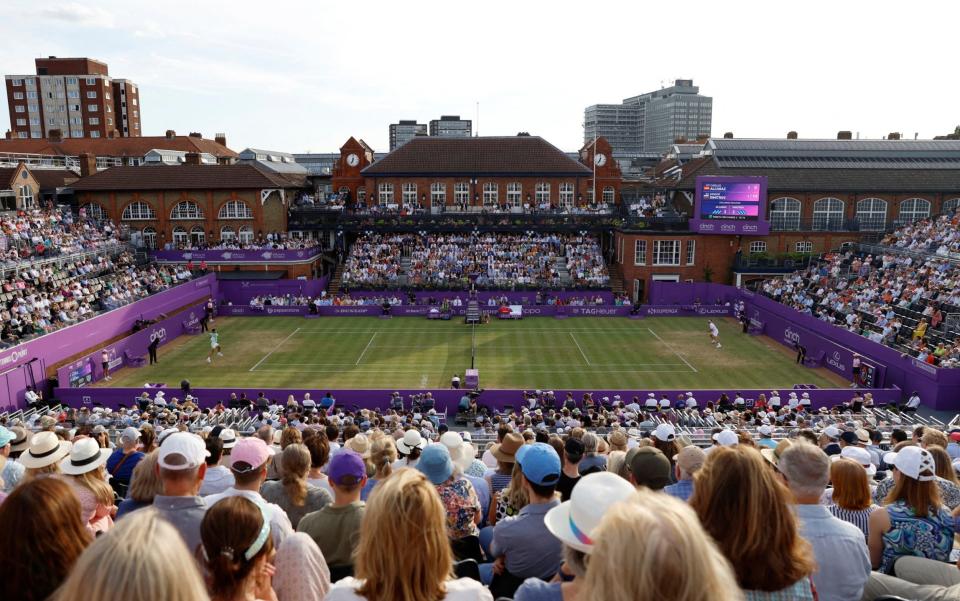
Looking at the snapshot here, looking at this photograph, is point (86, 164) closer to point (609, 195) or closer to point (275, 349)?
point (275, 349)

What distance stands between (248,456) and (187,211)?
53181 millimetres

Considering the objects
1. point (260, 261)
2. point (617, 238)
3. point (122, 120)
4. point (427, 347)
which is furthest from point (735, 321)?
point (122, 120)

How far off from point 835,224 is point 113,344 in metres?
48.0

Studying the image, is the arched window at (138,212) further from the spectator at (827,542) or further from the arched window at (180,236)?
the spectator at (827,542)

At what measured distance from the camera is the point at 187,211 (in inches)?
2132

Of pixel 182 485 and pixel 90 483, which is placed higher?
pixel 182 485

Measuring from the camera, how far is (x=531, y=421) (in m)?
20.4

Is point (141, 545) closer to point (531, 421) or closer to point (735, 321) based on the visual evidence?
point (531, 421)

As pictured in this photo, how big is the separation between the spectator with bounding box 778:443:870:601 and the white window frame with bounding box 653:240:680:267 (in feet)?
155

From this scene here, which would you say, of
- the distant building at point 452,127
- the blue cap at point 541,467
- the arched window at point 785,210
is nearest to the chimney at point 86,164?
the arched window at point 785,210

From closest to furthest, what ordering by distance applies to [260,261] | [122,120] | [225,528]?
[225,528] < [260,261] < [122,120]

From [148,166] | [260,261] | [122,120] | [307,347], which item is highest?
[122,120]

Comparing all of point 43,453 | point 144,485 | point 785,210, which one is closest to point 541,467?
point 144,485

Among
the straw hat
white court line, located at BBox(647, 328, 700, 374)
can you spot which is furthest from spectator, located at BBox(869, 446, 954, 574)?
white court line, located at BBox(647, 328, 700, 374)
